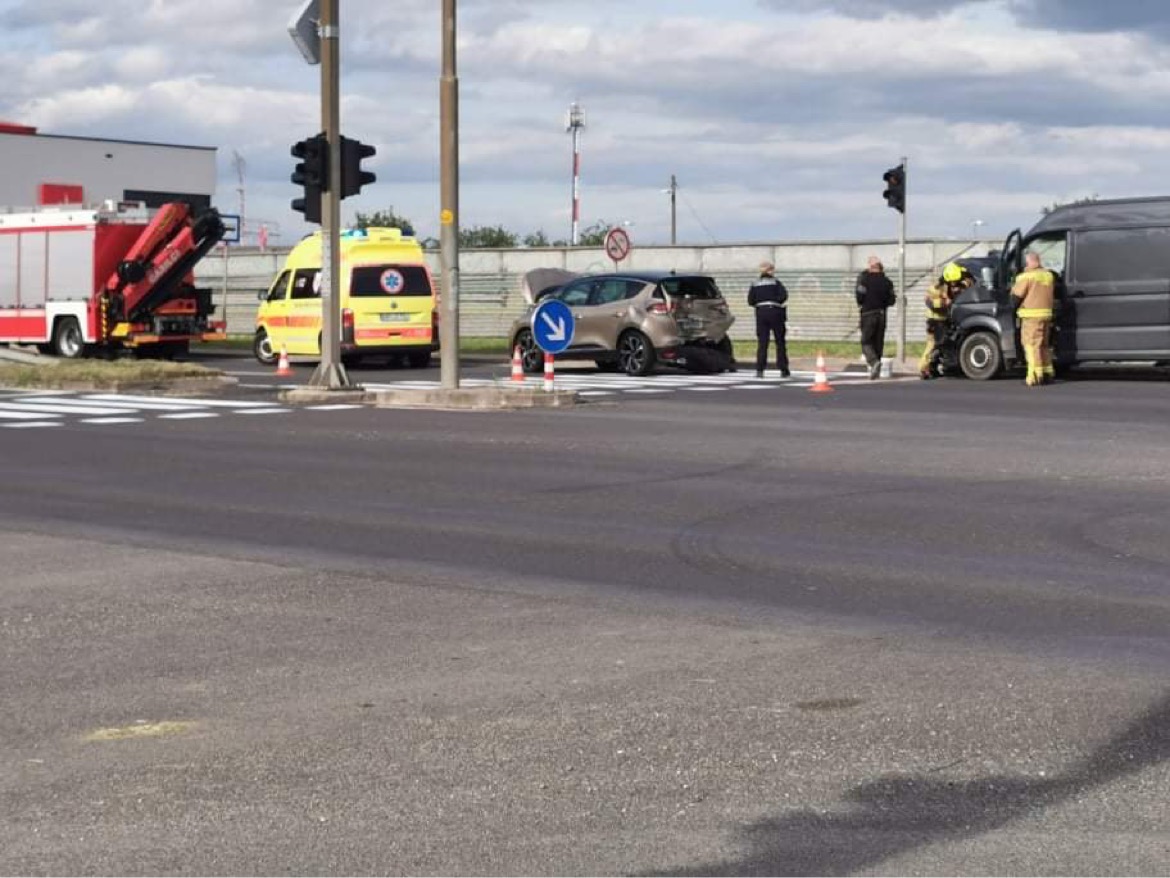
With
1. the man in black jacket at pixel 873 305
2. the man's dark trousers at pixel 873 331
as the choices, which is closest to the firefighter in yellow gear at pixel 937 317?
the man in black jacket at pixel 873 305

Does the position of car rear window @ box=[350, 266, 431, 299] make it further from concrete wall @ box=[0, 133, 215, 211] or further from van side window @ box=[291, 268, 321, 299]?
concrete wall @ box=[0, 133, 215, 211]

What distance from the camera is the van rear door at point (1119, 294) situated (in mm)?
27750

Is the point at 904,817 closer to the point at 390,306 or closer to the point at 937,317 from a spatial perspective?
the point at 937,317

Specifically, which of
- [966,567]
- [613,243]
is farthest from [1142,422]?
[613,243]

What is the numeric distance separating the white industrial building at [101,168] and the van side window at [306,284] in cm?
2196

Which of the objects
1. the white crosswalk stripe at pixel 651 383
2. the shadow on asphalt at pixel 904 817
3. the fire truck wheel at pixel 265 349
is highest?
the fire truck wheel at pixel 265 349

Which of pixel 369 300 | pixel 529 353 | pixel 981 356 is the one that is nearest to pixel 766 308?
pixel 981 356

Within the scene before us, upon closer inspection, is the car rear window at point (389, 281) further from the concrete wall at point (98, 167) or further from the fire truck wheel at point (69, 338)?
the concrete wall at point (98, 167)

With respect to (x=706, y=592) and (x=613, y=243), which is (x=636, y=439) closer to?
(x=706, y=592)

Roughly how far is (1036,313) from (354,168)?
9.04 m

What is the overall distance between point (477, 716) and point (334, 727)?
0.50m

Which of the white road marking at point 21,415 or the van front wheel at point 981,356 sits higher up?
the van front wheel at point 981,356

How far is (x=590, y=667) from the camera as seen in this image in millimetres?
8250

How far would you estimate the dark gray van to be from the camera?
27828 mm
